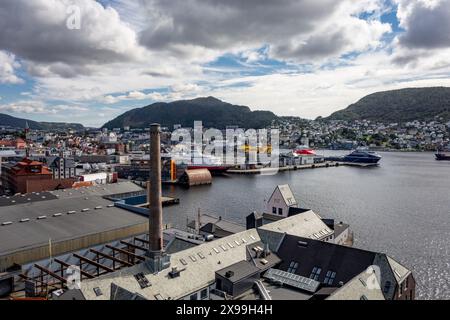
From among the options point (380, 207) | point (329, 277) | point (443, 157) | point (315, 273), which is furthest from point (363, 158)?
point (329, 277)

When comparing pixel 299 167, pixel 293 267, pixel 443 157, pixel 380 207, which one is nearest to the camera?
pixel 293 267

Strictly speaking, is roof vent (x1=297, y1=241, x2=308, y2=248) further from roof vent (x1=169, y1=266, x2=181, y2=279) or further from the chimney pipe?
the chimney pipe

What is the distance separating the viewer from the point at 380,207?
52.3m

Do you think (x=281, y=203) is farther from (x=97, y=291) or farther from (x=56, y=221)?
(x=97, y=291)

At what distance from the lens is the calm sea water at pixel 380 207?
3209 cm

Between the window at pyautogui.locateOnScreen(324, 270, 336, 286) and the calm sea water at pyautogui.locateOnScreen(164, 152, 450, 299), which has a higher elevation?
the window at pyautogui.locateOnScreen(324, 270, 336, 286)

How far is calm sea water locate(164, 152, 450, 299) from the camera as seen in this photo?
3209 centimetres

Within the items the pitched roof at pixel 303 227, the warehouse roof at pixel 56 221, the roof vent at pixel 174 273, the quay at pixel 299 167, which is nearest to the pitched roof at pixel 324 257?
the pitched roof at pixel 303 227

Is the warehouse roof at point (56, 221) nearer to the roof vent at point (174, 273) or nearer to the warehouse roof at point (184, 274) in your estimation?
the warehouse roof at point (184, 274)

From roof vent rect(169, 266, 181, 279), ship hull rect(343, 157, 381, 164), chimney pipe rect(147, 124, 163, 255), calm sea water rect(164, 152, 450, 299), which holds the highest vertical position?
chimney pipe rect(147, 124, 163, 255)

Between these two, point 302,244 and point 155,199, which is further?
point 302,244

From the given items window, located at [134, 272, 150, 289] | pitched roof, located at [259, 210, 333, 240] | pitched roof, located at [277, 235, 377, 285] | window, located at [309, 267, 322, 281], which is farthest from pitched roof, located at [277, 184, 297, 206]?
window, located at [134, 272, 150, 289]

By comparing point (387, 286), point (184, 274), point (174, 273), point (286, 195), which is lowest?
point (387, 286)
